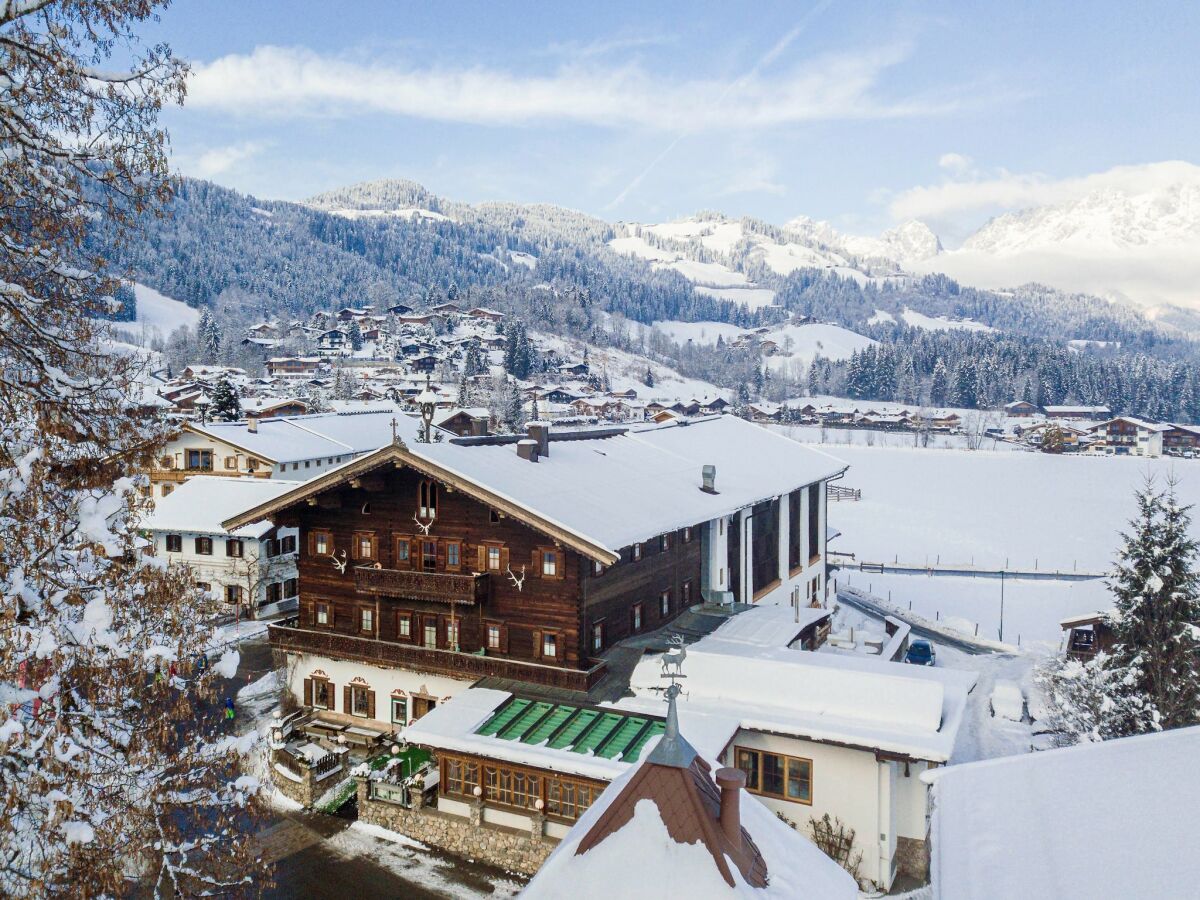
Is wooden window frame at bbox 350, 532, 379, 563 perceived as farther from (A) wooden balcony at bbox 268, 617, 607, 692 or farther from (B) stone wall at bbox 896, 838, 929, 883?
(B) stone wall at bbox 896, 838, 929, 883

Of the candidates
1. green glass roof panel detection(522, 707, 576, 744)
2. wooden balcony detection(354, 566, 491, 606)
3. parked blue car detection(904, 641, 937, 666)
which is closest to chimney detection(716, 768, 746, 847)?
green glass roof panel detection(522, 707, 576, 744)

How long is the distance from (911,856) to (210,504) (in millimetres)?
34215

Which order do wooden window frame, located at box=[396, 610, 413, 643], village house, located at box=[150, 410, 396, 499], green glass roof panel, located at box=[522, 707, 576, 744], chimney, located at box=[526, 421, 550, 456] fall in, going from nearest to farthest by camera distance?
green glass roof panel, located at box=[522, 707, 576, 744] → wooden window frame, located at box=[396, 610, 413, 643] → chimney, located at box=[526, 421, 550, 456] → village house, located at box=[150, 410, 396, 499]

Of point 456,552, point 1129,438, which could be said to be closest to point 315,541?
point 456,552

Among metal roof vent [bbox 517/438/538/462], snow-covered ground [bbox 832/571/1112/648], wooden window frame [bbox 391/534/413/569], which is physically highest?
metal roof vent [bbox 517/438/538/462]

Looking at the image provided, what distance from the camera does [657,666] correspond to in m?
23.3

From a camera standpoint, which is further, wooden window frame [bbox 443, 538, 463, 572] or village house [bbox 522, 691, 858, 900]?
wooden window frame [bbox 443, 538, 463, 572]

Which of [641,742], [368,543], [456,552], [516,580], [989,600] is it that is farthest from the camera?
[989,600]

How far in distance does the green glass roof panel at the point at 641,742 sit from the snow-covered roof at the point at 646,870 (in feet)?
31.9

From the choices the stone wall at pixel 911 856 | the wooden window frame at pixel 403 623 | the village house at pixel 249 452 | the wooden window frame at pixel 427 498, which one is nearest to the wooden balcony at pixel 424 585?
the wooden window frame at pixel 403 623

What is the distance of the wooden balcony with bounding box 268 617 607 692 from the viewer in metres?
23.0

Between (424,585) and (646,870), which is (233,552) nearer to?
(424,585)

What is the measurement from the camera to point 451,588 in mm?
24969

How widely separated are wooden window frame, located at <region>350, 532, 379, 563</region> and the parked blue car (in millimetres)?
23277
